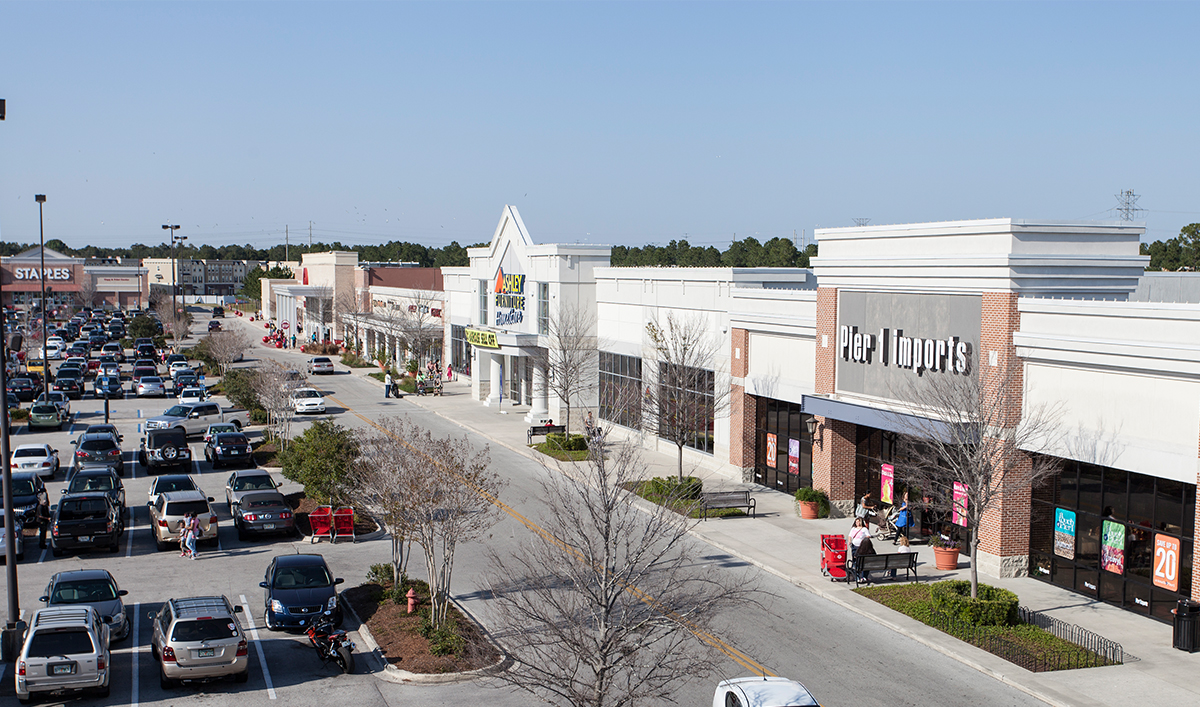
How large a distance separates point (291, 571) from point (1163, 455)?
18.9m

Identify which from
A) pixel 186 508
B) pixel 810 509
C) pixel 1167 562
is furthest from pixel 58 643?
pixel 1167 562

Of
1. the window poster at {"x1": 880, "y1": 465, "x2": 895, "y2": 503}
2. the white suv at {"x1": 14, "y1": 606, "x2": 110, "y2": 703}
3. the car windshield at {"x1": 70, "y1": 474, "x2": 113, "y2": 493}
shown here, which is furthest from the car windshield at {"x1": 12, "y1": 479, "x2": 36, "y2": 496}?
the window poster at {"x1": 880, "y1": 465, "x2": 895, "y2": 503}

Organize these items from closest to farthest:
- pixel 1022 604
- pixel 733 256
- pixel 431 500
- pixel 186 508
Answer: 1. pixel 431 500
2. pixel 1022 604
3. pixel 186 508
4. pixel 733 256

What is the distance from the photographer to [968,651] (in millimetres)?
20141

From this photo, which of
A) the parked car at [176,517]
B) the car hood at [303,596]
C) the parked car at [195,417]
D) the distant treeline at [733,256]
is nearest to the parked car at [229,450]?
the parked car at [195,417]

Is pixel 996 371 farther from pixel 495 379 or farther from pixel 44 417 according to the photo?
pixel 44 417

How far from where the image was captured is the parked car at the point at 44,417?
5153 cm

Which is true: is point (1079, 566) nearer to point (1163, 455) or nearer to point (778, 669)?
point (1163, 455)

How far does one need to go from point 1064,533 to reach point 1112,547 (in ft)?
4.97

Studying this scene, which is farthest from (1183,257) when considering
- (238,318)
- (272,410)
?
(238,318)

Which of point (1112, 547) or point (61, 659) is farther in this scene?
point (1112, 547)

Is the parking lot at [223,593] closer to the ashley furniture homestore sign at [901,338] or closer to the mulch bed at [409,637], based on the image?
the mulch bed at [409,637]

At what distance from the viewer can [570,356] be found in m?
47.9

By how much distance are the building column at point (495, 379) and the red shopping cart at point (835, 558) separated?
116ft
